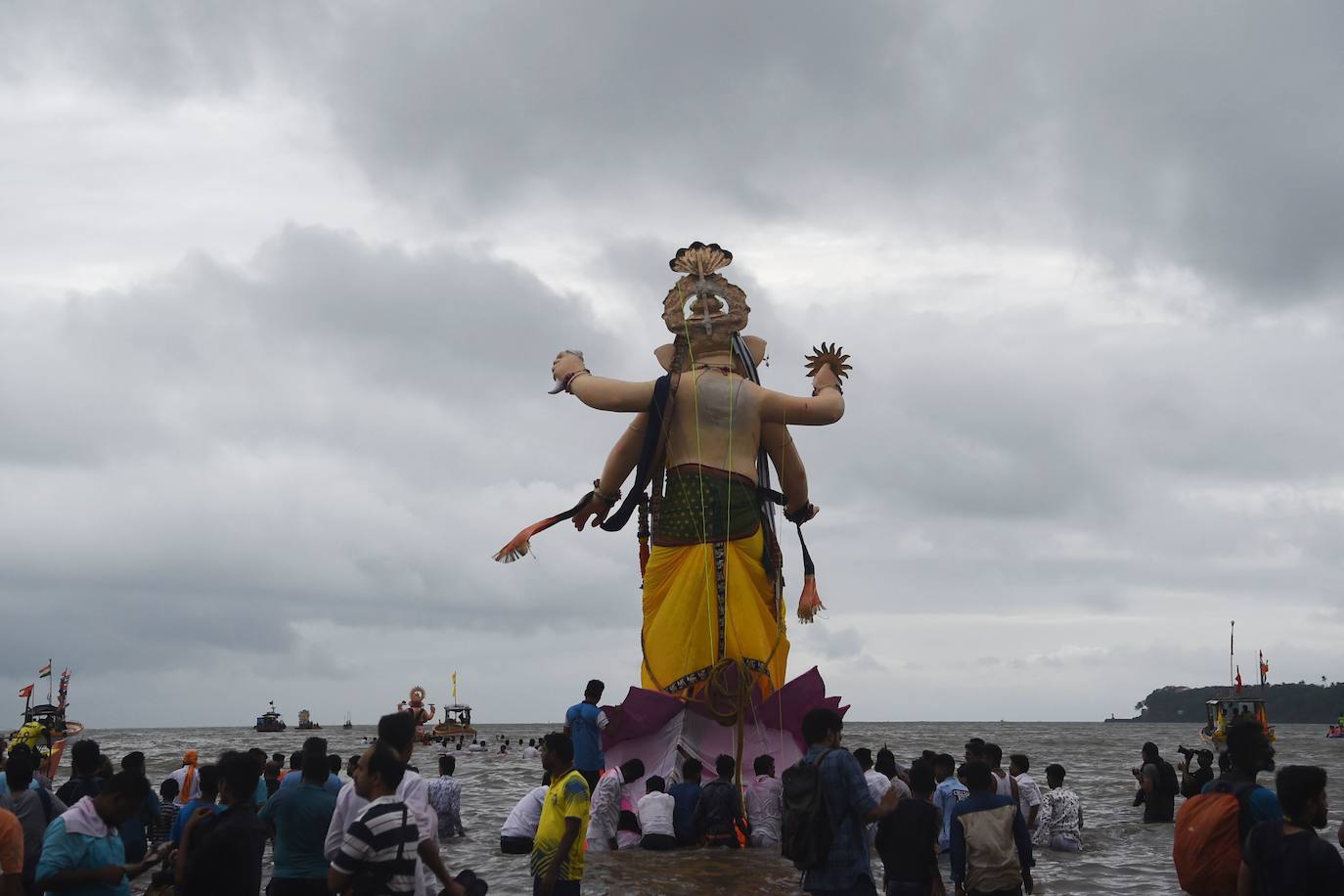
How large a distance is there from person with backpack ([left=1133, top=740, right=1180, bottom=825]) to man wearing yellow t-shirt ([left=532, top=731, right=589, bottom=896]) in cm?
1044

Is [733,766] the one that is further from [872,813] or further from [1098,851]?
[872,813]

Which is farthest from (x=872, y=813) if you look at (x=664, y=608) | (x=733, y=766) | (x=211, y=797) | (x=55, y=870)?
(x=664, y=608)

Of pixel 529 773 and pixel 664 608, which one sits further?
pixel 529 773

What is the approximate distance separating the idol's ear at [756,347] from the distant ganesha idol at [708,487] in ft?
0.05

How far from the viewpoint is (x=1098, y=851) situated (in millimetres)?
13523

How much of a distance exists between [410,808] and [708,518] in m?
8.25

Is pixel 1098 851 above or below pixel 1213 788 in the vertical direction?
below

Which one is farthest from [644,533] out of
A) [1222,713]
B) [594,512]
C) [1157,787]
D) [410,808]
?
[1222,713]

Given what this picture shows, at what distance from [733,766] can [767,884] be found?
Answer: 2.27 meters

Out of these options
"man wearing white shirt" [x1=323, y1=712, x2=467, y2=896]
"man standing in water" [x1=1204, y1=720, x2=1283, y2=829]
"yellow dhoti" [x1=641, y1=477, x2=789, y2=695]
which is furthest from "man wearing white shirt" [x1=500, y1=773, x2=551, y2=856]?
"man standing in water" [x1=1204, y1=720, x2=1283, y2=829]

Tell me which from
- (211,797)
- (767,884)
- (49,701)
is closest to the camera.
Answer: (211,797)

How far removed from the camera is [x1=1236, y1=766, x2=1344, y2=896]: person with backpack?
495 centimetres

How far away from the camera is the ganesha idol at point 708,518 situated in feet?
42.3

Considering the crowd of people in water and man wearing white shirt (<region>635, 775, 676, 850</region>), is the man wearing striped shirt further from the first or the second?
man wearing white shirt (<region>635, 775, 676, 850</region>)
